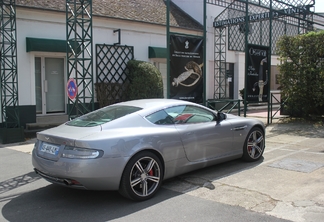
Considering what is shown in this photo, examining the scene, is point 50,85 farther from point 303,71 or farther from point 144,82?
point 303,71

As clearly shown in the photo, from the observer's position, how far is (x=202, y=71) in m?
10.7

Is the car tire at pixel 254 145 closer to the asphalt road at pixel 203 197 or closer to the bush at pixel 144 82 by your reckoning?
the asphalt road at pixel 203 197

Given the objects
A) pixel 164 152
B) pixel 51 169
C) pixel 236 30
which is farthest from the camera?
pixel 236 30

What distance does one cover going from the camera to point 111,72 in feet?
46.8

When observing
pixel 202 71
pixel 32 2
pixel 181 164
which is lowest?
pixel 181 164

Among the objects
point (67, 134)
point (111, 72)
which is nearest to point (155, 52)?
point (111, 72)

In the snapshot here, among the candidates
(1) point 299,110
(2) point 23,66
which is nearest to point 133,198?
(2) point 23,66

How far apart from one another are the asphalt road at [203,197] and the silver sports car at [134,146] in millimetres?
313

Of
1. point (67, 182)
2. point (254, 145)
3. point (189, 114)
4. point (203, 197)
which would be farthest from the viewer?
point (254, 145)

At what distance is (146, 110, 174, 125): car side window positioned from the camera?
5312 millimetres

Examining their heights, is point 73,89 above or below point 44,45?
below

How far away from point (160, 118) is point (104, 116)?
911 millimetres

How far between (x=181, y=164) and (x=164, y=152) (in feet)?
1.53

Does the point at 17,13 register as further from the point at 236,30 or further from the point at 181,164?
the point at 236,30
